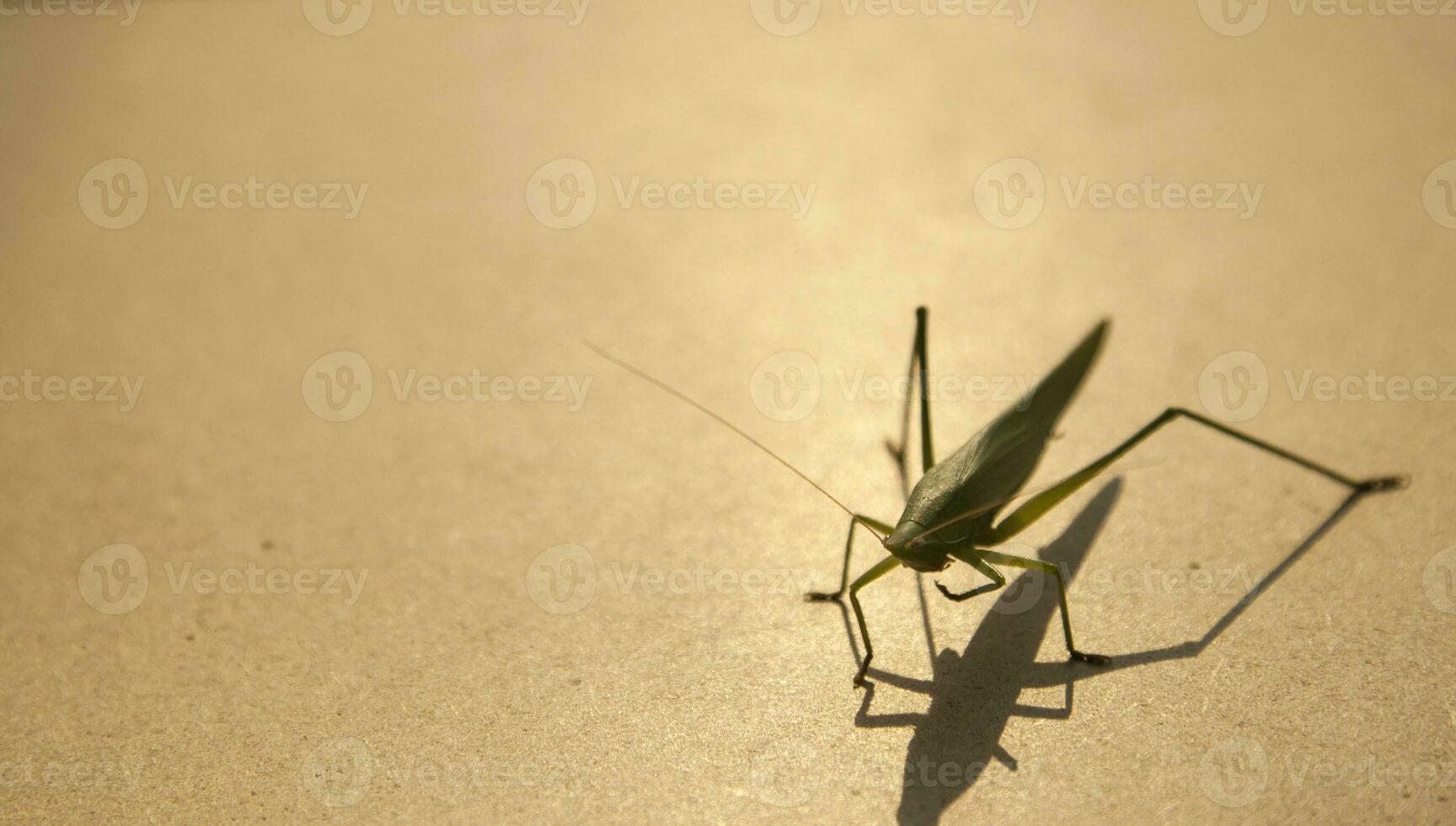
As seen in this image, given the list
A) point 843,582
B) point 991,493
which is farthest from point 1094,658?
point 843,582

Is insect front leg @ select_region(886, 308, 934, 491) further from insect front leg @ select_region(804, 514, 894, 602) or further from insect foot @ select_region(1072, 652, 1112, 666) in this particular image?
insect foot @ select_region(1072, 652, 1112, 666)

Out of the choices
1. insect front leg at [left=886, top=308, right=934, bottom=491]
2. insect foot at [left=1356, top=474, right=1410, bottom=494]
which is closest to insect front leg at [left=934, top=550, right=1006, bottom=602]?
insect front leg at [left=886, top=308, right=934, bottom=491]

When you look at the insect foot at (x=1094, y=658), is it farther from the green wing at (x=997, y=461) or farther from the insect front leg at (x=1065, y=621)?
the green wing at (x=997, y=461)

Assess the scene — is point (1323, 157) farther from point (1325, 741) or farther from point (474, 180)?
point (474, 180)

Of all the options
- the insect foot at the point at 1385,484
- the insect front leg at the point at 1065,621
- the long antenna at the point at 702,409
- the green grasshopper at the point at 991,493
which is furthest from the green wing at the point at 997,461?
the insect foot at the point at 1385,484

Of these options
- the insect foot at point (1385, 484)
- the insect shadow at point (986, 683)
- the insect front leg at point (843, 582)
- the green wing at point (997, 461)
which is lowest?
the insect shadow at point (986, 683)
